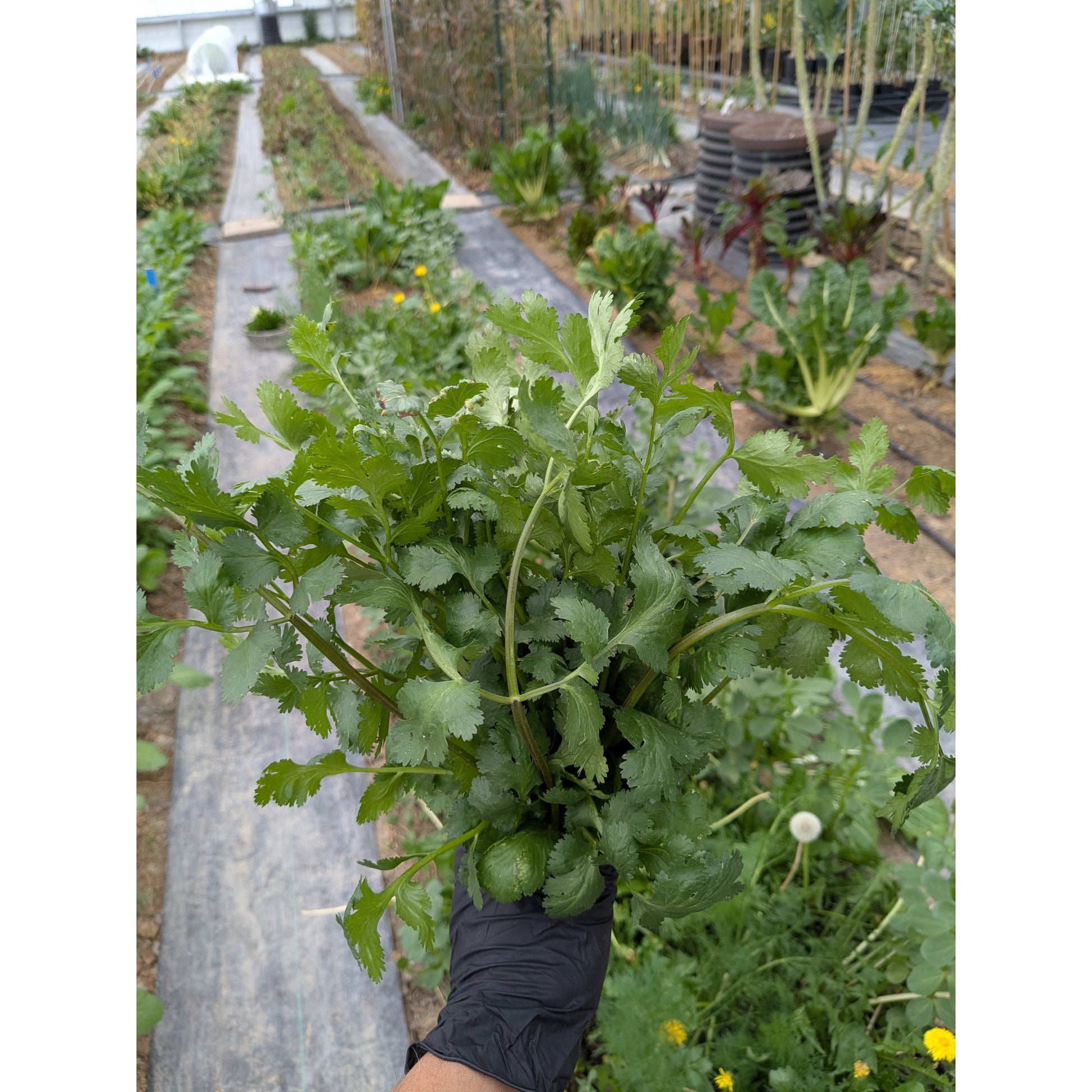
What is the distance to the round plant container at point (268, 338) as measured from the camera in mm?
4480

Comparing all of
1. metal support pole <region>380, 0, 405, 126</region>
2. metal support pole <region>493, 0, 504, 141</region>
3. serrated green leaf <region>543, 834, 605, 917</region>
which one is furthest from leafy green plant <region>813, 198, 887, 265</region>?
metal support pole <region>380, 0, 405, 126</region>

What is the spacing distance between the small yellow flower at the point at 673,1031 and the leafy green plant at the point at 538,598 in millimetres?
495

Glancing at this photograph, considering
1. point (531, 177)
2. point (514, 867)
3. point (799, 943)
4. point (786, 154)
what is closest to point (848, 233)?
point (786, 154)

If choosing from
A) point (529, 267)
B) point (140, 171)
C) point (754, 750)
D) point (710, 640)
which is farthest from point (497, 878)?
point (140, 171)

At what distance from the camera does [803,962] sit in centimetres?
142

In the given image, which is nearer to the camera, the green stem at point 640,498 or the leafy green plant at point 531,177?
the green stem at point 640,498

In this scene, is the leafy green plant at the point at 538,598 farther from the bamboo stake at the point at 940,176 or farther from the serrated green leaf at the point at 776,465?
the bamboo stake at the point at 940,176

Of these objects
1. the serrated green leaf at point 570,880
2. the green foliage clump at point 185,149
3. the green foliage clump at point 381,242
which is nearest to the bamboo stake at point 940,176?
the green foliage clump at point 381,242

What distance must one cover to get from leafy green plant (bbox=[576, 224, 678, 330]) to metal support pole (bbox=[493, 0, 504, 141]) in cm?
497

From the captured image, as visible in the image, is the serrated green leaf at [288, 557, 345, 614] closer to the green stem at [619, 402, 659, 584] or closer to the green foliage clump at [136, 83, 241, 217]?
the green stem at [619, 402, 659, 584]

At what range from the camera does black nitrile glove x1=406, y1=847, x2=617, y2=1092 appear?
101 centimetres

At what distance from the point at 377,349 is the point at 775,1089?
3.09 m

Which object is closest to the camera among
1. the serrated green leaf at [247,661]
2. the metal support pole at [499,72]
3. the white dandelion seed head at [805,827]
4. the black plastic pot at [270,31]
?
the serrated green leaf at [247,661]

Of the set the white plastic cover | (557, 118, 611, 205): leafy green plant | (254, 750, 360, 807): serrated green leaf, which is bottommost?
(254, 750, 360, 807): serrated green leaf
